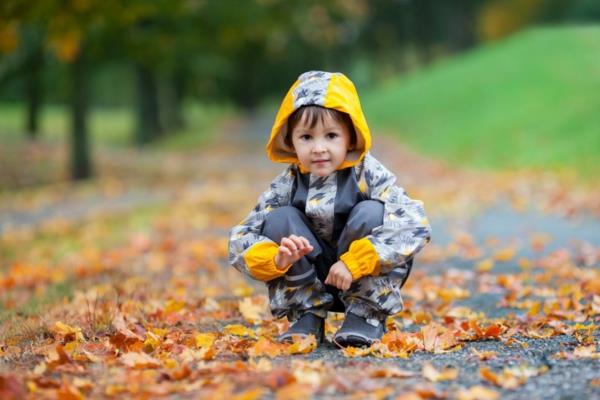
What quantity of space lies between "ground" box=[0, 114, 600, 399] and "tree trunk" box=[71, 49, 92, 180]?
4636mm

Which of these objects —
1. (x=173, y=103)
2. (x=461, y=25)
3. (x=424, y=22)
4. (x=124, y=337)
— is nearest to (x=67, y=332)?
(x=124, y=337)

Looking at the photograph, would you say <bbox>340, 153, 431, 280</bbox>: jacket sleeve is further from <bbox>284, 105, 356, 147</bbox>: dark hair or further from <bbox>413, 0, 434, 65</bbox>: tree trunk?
<bbox>413, 0, 434, 65</bbox>: tree trunk

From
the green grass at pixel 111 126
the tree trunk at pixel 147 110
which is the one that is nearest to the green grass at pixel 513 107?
the green grass at pixel 111 126

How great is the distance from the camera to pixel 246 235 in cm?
408

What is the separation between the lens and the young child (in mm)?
3932

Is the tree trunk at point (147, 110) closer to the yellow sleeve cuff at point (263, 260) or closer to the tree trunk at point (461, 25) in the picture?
the tree trunk at point (461, 25)

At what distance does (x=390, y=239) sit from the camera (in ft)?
12.8

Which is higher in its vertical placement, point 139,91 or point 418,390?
point 139,91

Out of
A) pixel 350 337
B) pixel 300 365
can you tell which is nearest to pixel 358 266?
pixel 350 337

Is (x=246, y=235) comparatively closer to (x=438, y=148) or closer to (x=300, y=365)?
(x=300, y=365)

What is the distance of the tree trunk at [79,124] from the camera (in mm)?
18953

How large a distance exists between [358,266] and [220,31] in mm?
18574

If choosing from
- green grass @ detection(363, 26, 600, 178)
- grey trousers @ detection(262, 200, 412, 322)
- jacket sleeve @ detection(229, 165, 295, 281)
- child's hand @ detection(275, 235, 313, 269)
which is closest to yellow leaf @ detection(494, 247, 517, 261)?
grey trousers @ detection(262, 200, 412, 322)

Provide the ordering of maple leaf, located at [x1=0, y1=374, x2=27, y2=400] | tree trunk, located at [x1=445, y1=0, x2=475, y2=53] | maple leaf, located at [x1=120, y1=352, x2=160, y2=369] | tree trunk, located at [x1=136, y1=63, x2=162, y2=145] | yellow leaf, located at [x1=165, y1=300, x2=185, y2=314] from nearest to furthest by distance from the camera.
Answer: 1. maple leaf, located at [x1=0, y1=374, x2=27, y2=400]
2. maple leaf, located at [x1=120, y1=352, x2=160, y2=369]
3. yellow leaf, located at [x1=165, y1=300, x2=185, y2=314]
4. tree trunk, located at [x1=136, y1=63, x2=162, y2=145]
5. tree trunk, located at [x1=445, y1=0, x2=475, y2=53]
